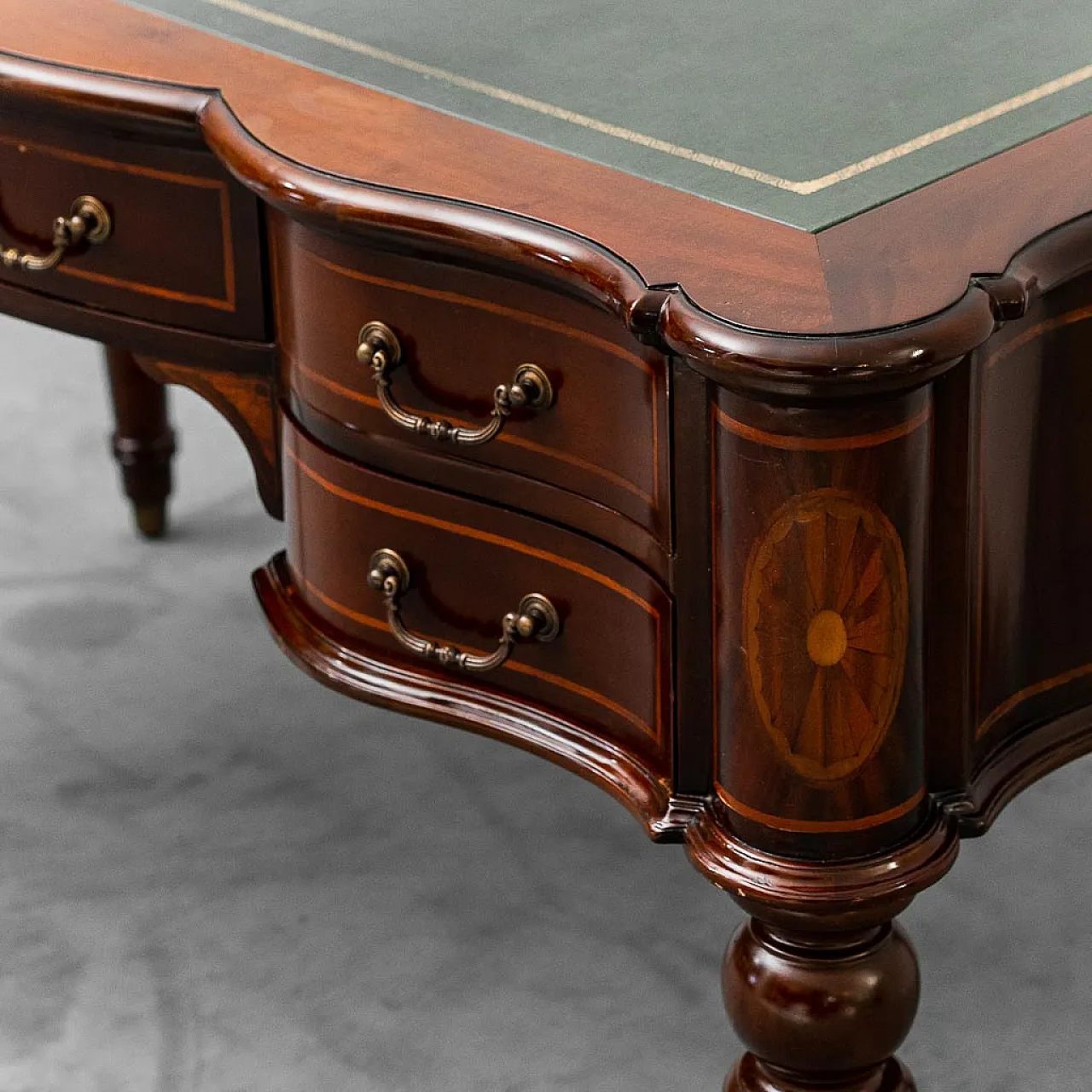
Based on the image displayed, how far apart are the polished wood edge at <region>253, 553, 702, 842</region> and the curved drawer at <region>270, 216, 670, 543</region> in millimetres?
152

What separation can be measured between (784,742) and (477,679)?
0.79ft

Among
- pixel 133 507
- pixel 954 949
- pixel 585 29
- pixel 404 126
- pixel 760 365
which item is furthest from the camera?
pixel 133 507

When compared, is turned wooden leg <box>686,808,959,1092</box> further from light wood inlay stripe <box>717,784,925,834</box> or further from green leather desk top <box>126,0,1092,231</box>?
green leather desk top <box>126,0,1092,231</box>

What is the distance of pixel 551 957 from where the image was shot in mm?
1597

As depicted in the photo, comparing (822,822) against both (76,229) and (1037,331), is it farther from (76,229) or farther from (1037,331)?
(76,229)

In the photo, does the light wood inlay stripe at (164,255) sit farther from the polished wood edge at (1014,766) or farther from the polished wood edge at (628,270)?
the polished wood edge at (1014,766)

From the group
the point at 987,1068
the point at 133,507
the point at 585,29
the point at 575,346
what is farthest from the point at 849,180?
the point at 133,507

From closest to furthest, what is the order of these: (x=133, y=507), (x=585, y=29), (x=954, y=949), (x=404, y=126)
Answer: (x=404, y=126)
(x=585, y=29)
(x=954, y=949)
(x=133, y=507)

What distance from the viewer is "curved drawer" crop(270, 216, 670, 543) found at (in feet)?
3.57

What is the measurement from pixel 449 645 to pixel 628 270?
0.31 meters

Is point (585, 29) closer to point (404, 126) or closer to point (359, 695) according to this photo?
point (404, 126)

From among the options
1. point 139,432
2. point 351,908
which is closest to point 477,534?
point 351,908

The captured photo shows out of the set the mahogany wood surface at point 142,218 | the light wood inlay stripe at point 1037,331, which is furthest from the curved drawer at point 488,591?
the light wood inlay stripe at point 1037,331

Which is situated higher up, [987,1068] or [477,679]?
[477,679]
